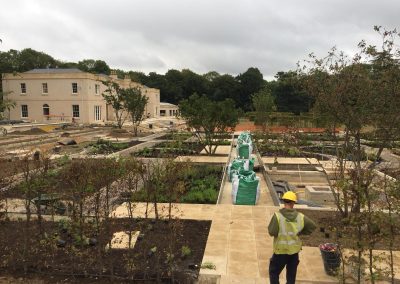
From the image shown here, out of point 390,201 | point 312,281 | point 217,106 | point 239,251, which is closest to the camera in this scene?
point 390,201

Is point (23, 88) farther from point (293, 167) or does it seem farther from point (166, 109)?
point (293, 167)

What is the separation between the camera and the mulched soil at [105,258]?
6363 mm

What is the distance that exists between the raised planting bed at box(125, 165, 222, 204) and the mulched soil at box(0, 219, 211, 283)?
1.15 m

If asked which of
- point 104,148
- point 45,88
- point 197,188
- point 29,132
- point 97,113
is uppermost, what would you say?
point 45,88

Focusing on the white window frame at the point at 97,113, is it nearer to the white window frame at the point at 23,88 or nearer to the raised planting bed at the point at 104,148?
the white window frame at the point at 23,88

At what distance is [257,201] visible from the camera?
1148cm

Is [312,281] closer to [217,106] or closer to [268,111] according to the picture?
[217,106]

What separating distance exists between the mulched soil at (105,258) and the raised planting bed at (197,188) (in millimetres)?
1149

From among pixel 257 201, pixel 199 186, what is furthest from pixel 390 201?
pixel 199 186

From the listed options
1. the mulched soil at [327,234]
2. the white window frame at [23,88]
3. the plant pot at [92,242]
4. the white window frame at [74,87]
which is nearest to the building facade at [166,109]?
the white window frame at [74,87]

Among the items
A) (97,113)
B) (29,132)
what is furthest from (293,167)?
(97,113)

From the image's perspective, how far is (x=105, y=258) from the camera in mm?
6926

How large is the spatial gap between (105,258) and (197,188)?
5854mm

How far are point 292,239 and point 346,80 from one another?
453 centimetres
